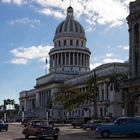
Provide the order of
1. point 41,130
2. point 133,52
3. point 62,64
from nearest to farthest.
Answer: point 41,130 < point 133,52 < point 62,64

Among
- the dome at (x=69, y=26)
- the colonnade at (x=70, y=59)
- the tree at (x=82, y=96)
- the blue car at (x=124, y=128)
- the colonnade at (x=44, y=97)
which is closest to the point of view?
the blue car at (x=124, y=128)

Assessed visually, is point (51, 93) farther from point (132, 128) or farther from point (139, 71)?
point (132, 128)

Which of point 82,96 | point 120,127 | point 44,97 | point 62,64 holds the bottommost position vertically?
point 120,127

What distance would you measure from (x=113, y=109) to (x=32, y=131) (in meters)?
94.0

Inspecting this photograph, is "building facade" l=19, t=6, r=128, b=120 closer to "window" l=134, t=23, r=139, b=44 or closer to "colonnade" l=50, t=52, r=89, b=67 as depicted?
"colonnade" l=50, t=52, r=89, b=67

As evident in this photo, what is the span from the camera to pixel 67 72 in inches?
7288

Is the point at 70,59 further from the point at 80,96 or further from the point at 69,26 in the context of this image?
the point at 80,96

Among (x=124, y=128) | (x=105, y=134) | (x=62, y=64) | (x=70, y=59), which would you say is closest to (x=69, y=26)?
(x=70, y=59)

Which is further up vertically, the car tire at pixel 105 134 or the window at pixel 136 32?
the window at pixel 136 32

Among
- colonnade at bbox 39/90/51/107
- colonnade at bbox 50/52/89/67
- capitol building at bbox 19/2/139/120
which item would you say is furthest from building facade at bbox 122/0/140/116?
colonnade at bbox 50/52/89/67

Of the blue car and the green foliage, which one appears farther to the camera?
the green foliage

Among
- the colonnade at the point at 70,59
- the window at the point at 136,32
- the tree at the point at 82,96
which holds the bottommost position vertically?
the tree at the point at 82,96

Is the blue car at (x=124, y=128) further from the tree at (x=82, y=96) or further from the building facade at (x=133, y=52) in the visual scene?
the tree at (x=82, y=96)

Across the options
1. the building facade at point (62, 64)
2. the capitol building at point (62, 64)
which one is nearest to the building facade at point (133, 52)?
the capitol building at point (62, 64)
